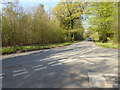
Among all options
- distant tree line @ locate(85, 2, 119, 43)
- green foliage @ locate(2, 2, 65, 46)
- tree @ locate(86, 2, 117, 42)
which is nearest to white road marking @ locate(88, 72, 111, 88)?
green foliage @ locate(2, 2, 65, 46)

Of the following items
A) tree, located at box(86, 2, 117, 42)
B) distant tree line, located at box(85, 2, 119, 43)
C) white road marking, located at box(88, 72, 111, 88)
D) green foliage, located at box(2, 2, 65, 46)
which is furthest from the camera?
tree, located at box(86, 2, 117, 42)

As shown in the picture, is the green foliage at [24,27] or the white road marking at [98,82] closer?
the white road marking at [98,82]

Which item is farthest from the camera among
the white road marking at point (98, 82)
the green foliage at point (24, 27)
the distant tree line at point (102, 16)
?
the distant tree line at point (102, 16)

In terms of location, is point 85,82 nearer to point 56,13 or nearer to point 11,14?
point 11,14

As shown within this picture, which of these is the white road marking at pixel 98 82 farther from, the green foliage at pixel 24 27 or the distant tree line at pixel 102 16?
the distant tree line at pixel 102 16

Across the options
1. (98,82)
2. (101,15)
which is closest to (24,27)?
(98,82)

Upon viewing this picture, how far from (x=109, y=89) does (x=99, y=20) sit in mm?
17007

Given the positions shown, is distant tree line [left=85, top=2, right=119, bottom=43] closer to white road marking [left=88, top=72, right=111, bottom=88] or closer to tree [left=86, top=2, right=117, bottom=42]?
tree [left=86, top=2, right=117, bottom=42]

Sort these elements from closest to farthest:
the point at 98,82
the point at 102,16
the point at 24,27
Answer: the point at 98,82, the point at 24,27, the point at 102,16

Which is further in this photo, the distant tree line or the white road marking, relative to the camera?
the distant tree line

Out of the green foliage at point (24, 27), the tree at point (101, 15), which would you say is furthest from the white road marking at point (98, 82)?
the tree at point (101, 15)

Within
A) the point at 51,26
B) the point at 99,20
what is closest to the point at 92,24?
the point at 99,20

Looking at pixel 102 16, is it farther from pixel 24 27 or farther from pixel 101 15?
pixel 24 27

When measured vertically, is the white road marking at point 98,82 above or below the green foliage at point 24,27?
below
